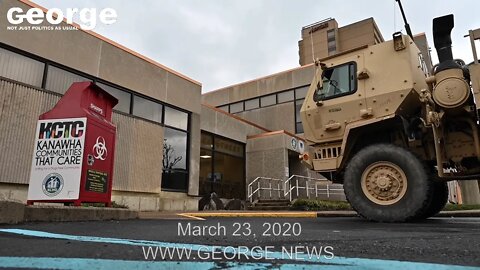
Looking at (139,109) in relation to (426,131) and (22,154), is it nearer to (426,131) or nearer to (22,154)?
(22,154)

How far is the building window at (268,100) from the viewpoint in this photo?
24.7 meters

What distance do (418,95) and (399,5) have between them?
227 cm

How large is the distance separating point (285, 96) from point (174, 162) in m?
11.9

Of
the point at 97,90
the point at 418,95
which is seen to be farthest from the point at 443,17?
the point at 97,90

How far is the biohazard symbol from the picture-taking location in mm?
6474

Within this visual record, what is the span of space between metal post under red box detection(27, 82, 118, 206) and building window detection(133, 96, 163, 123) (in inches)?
250

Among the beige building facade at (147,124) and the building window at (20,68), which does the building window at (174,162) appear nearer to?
the beige building facade at (147,124)

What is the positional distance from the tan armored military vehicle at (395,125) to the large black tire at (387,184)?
0.01 metres

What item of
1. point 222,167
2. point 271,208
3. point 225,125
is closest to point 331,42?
point 225,125

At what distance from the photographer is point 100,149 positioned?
6.64 metres

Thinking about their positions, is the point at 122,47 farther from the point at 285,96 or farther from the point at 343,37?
the point at 343,37

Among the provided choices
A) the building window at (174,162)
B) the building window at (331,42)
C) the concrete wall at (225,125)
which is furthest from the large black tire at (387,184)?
the building window at (331,42)

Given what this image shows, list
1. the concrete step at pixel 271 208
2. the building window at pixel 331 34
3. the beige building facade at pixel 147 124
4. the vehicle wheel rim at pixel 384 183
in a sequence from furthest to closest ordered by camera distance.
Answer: the building window at pixel 331 34 → the concrete step at pixel 271 208 → the beige building facade at pixel 147 124 → the vehicle wheel rim at pixel 384 183

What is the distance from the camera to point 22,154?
9203 mm
